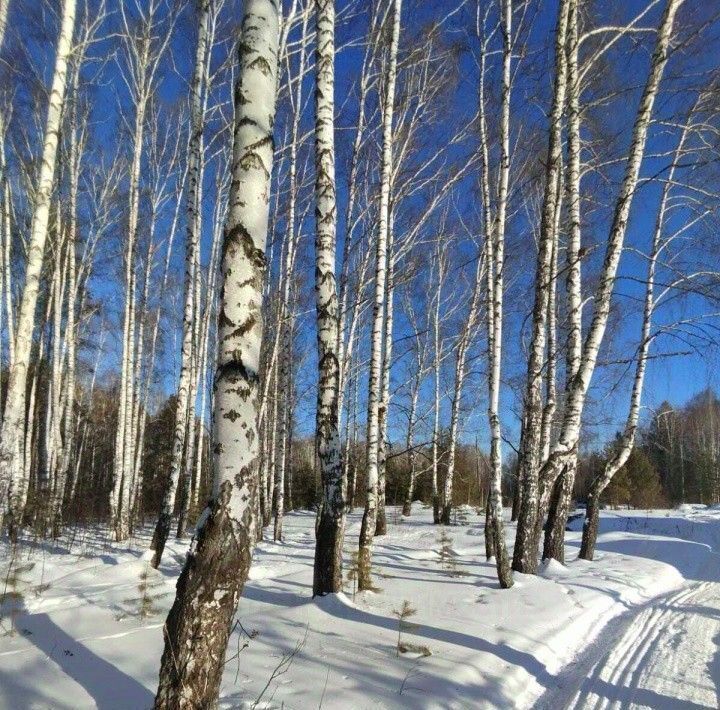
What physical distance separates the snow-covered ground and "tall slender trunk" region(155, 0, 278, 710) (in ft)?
2.22

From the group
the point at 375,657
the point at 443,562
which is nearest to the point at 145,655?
the point at 375,657

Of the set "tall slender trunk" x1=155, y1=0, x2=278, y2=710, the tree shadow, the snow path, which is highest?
"tall slender trunk" x1=155, y1=0, x2=278, y2=710

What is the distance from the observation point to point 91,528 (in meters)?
14.6

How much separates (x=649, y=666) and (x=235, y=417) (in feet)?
12.6

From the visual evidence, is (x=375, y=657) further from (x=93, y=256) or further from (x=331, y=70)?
(x=93, y=256)

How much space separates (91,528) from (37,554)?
19.9 feet

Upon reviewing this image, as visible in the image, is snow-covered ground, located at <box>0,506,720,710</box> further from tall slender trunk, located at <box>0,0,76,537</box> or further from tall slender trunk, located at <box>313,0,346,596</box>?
tall slender trunk, located at <box>0,0,76,537</box>

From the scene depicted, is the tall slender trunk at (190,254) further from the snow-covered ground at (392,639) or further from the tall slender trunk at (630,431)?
the tall slender trunk at (630,431)

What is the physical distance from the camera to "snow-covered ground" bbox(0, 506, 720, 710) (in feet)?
10.8

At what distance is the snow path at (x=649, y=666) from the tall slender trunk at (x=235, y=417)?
2.27 metres

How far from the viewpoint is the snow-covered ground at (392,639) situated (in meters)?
3.29

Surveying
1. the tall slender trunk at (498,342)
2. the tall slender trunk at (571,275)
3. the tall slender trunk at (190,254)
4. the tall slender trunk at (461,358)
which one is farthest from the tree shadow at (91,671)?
the tall slender trunk at (461,358)

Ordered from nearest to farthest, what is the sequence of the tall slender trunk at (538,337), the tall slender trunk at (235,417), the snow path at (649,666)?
the tall slender trunk at (235,417)
the snow path at (649,666)
the tall slender trunk at (538,337)

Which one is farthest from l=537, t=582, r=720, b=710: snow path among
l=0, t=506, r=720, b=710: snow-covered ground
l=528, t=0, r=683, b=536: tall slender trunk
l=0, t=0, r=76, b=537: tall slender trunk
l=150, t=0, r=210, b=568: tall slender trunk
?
l=150, t=0, r=210, b=568: tall slender trunk
